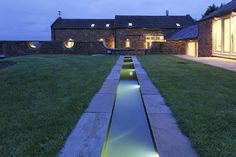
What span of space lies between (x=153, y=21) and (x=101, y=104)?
32132 mm

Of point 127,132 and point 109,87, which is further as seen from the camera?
point 109,87

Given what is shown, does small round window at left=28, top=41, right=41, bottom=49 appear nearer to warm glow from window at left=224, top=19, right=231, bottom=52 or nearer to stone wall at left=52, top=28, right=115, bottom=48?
stone wall at left=52, top=28, right=115, bottom=48

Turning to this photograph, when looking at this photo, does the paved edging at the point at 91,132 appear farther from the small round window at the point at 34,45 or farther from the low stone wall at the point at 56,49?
the small round window at the point at 34,45

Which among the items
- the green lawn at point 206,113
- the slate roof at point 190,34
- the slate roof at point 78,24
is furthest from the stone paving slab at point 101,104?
the slate roof at point 78,24

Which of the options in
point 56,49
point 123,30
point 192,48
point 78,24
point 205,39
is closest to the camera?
point 205,39

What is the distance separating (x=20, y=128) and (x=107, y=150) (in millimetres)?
1295

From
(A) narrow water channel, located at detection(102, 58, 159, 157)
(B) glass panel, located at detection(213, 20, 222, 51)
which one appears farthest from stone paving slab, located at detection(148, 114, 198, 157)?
(B) glass panel, located at detection(213, 20, 222, 51)

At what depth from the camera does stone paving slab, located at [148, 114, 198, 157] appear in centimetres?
286

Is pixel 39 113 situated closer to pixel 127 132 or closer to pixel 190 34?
pixel 127 132

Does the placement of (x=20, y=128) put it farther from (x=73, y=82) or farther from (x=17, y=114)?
(x=73, y=82)

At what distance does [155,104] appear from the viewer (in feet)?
16.5

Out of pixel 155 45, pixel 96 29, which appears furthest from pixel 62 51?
pixel 96 29

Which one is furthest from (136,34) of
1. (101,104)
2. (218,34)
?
(101,104)

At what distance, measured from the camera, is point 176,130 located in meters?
3.55
